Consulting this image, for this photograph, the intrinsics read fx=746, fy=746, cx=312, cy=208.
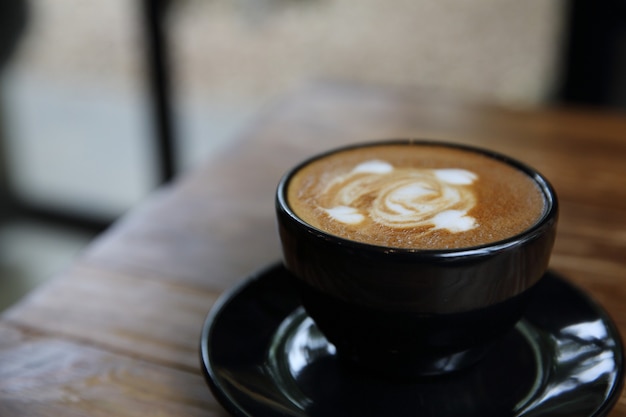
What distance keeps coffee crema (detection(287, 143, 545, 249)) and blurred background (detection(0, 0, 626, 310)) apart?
48.4 inches

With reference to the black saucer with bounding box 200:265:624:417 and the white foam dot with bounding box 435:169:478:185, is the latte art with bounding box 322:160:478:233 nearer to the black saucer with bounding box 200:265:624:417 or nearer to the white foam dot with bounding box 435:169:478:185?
the white foam dot with bounding box 435:169:478:185

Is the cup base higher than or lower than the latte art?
lower

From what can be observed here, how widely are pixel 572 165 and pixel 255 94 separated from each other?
159 centimetres

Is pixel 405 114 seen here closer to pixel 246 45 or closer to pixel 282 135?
pixel 282 135

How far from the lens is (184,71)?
235 centimetres

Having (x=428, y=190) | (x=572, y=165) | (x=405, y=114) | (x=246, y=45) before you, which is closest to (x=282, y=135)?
(x=405, y=114)

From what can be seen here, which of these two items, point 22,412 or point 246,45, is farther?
point 246,45

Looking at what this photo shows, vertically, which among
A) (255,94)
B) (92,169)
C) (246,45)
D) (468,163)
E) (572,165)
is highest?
(468,163)

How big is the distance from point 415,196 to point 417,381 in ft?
0.42

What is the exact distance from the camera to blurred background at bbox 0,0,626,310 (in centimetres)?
184

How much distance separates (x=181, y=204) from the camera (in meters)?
0.82

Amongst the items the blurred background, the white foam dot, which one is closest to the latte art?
the white foam dot

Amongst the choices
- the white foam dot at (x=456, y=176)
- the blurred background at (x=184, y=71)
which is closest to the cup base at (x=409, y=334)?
the white foam dot at (x=456, y=176)

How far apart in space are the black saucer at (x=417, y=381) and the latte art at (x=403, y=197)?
106 millimetres
